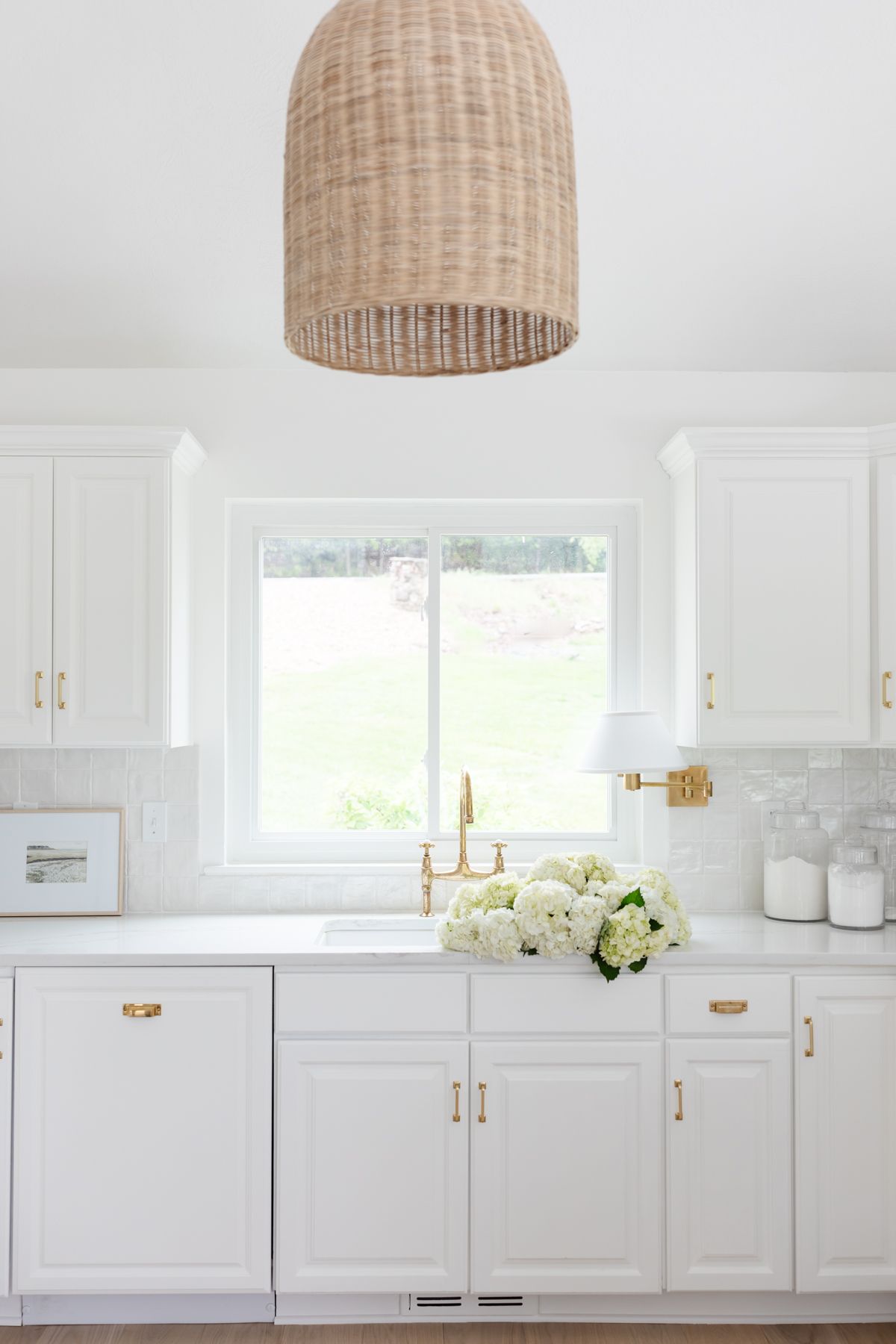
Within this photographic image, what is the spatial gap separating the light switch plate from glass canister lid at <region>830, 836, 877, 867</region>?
190 cm

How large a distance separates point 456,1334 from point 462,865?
1145 millimetres

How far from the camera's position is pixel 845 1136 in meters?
2.54

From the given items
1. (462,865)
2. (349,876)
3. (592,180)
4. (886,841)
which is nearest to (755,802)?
(886,841)

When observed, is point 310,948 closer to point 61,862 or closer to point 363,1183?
point 363,1183

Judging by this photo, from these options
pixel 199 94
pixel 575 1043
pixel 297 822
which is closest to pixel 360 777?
pixel 297 822

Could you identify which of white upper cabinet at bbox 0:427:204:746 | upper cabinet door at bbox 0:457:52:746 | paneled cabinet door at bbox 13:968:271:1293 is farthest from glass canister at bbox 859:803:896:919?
upper cabinet door at bbox 0:457:52:746

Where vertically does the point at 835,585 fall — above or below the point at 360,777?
above

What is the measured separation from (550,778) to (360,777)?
23.1 inches

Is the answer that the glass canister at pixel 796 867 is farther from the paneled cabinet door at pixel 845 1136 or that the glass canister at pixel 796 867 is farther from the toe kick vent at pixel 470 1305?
the toe kick vent at pixel 470 1305

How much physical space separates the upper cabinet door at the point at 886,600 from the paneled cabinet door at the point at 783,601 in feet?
0.12

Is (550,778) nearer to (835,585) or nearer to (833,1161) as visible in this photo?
(835,585)

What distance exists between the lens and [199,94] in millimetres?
2145

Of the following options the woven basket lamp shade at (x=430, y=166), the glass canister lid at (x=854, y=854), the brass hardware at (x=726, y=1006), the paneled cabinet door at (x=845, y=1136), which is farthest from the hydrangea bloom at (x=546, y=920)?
the woven basket lamp shade at (x=430, y=166)

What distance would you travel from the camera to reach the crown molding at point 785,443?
2.83 m
